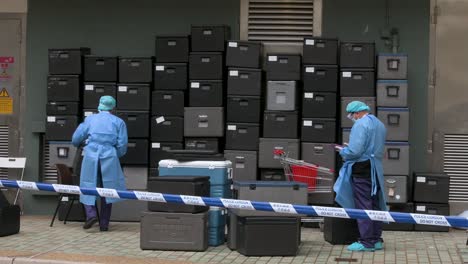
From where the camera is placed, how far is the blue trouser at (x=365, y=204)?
8023 mm

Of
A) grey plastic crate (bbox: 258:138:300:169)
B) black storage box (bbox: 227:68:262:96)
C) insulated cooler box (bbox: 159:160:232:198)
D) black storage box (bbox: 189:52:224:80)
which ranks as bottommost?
insulated cooler box (bbox: 159:160:232:198)

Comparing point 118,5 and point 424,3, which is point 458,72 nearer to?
point 424,3

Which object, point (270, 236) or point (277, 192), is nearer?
point (270, 236)

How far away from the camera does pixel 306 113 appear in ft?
32.6

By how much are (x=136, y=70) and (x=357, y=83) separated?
334 centimetres

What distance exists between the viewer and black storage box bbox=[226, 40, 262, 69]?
10.1 metres

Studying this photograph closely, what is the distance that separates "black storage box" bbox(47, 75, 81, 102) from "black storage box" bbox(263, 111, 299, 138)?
9.69ft

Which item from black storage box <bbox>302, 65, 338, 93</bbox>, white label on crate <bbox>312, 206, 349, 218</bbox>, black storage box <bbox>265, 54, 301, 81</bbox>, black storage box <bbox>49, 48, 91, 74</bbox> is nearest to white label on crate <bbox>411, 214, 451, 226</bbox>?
white label on crate <bbox>312, 206, 349, 218</bbox>

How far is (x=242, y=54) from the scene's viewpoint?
10.1 m

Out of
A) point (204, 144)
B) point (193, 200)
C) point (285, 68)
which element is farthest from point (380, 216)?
point (204, 144)

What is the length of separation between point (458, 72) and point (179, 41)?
4.25 metres

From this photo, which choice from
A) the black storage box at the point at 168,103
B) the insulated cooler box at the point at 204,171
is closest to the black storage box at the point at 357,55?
the black storage box at the point at 168,103

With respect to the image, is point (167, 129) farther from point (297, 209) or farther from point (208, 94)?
point (297, 209)

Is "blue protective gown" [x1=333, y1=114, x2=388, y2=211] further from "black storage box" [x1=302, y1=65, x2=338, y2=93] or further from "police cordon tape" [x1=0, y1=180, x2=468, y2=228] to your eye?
"black storage box" [x1=302, y1=65, x2=338, y2=93]
